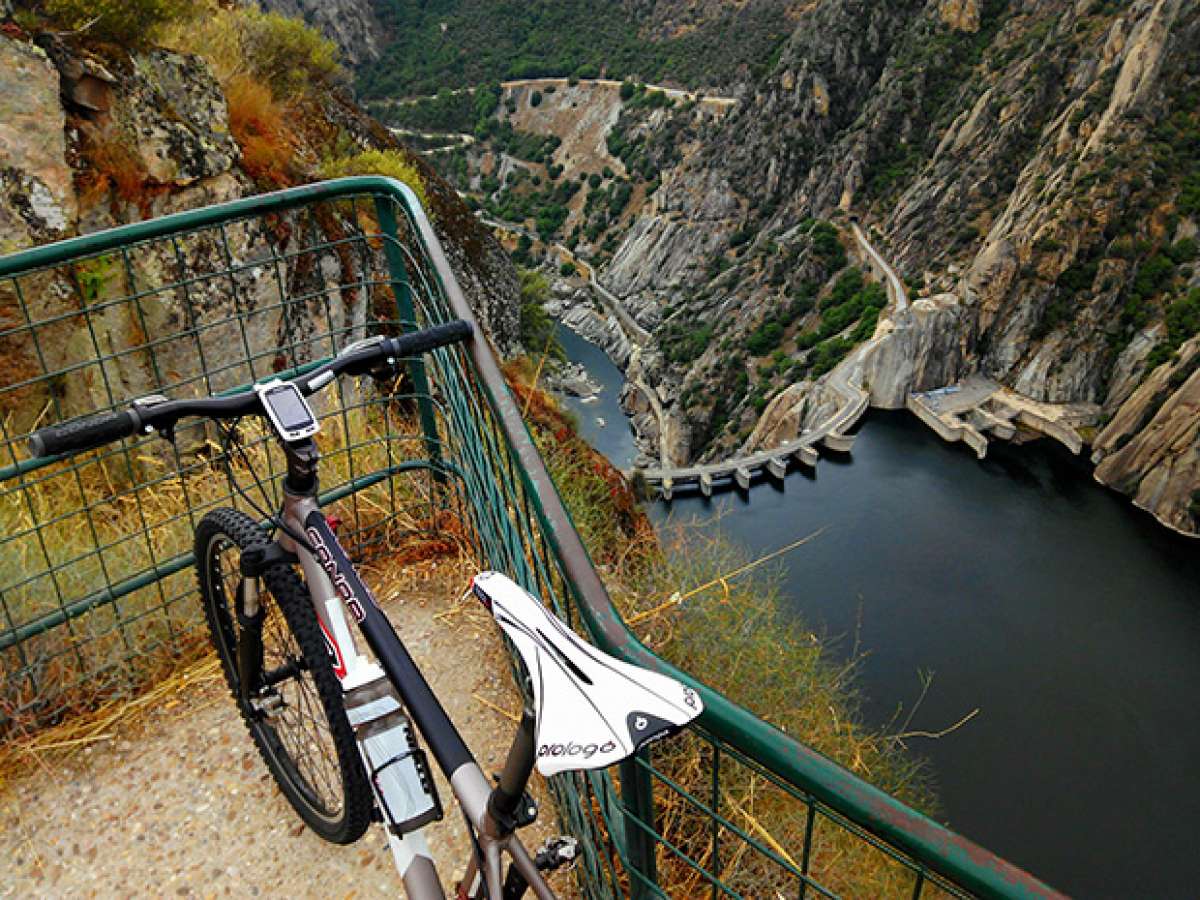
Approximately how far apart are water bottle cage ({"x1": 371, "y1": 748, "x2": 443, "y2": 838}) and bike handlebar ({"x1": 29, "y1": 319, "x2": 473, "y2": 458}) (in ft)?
2.36

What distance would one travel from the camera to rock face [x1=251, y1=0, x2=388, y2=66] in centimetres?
8994

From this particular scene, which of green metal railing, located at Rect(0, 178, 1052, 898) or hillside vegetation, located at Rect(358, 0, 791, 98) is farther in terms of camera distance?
hillside vegetation, located at Rect(358, 0, 791, 98)

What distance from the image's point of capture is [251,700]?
230 centimetres

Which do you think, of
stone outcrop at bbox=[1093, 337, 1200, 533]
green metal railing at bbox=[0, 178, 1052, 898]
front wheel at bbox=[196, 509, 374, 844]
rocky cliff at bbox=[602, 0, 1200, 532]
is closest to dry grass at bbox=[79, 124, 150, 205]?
green metal railing at bbox=[0, 178, 1052, 898]

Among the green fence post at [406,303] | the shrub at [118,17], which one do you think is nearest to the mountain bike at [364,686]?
the green fence post at [406,303]

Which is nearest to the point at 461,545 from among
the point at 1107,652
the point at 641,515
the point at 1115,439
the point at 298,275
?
the point at 641,515

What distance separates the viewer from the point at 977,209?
63469mm

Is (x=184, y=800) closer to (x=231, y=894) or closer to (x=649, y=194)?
(x=231, y=894)

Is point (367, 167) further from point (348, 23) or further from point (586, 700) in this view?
point (348, 23)

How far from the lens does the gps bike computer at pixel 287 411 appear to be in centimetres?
168

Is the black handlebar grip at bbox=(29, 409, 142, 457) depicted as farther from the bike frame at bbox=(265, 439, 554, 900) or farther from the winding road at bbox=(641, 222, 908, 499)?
the winding road at bbox=(641, 222, 908, 499)

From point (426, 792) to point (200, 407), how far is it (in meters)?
0.87

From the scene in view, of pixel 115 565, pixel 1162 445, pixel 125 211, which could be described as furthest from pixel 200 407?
pixel 1162 445

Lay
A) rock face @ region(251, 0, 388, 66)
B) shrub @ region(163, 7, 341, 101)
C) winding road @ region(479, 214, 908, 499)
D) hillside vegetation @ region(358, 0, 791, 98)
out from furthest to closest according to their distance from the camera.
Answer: hillside vegetation @ region(358, 0, 791, 98) < rock face @ region(251, 0, 388, 66) < winding road @ region(479, 214, 908, 499) < shrub @ region(163, 7, 341, 101)
